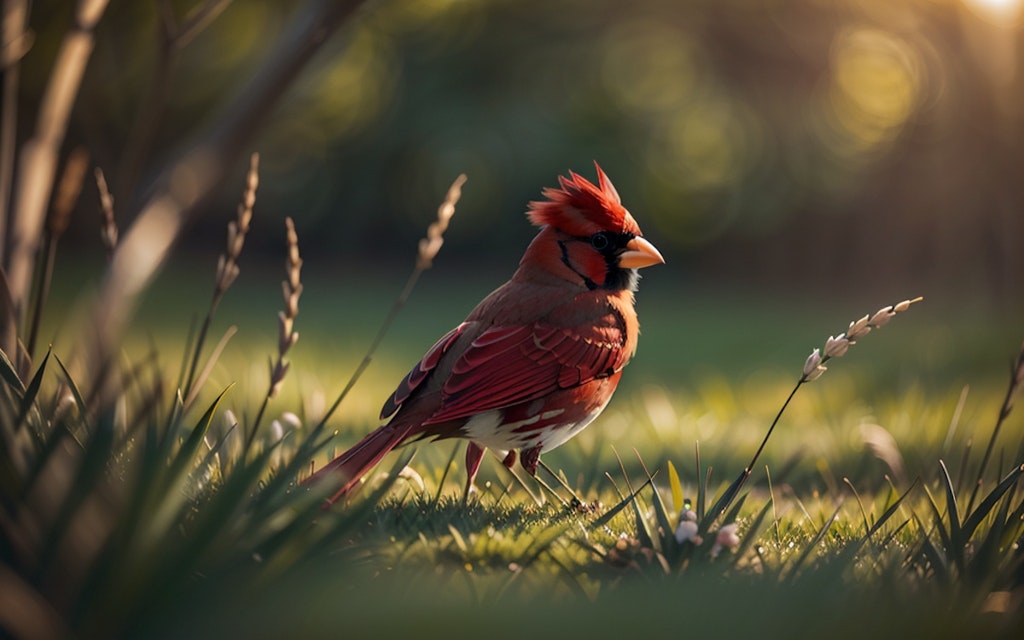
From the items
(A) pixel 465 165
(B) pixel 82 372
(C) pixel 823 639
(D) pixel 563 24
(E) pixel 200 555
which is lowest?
(C) pixel 823 639

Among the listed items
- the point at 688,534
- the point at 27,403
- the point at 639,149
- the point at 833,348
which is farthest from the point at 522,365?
the point at 639,149

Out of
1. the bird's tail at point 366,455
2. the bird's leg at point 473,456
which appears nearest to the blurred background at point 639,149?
the bird's leg at point 473,456

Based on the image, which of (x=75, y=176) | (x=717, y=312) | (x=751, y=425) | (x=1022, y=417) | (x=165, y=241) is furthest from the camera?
(x=717, y=312)

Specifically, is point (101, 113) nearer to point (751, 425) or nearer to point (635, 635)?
point (751, 425)

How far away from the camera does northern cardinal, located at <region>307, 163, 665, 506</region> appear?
8.31 ft

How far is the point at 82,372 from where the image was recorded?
10.1 feet

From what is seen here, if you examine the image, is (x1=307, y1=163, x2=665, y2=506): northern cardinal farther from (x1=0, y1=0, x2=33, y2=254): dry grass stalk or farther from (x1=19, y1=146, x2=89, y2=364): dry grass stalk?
(x1=0, y1=0, x2=33, y2=254): dry grass stalk

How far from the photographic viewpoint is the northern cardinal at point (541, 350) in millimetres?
2533

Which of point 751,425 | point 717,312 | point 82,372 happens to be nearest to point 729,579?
point 82,372

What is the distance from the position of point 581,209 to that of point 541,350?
410 mm

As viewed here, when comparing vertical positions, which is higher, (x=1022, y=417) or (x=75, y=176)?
(x=75, y=176)

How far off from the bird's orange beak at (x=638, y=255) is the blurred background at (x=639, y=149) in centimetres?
695

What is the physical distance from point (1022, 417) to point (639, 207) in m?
7.31

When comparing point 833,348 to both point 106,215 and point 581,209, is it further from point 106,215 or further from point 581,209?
point 106,215
